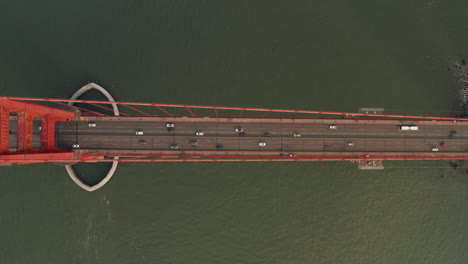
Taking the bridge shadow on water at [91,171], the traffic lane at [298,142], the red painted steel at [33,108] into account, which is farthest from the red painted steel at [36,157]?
the bridge shadow on water at [91,171]

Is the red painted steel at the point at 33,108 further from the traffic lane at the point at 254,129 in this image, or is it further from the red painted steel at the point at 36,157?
the red painted steel at the point at 36,157

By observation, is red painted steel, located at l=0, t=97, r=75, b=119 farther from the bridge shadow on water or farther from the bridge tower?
the bridge shadow on water

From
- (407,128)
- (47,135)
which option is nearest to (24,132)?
(47,135)

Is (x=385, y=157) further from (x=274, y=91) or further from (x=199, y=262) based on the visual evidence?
(x=199, y=262)

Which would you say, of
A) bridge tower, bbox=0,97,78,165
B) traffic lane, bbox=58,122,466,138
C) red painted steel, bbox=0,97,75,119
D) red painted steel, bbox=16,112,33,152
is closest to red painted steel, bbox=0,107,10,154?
bridge tower, bbox=0,97,78,165

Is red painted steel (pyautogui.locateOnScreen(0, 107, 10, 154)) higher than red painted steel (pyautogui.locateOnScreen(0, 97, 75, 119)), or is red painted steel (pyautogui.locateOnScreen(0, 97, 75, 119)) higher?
red painted steel (pyautogui.locateOnScreen(0, 97, 75, 119))

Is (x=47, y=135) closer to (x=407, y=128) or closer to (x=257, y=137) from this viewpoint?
(x=257, y=137)

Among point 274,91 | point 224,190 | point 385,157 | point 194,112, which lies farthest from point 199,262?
point 385,157

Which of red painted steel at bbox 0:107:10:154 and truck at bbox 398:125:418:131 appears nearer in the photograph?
red painted steel at bbox 0:107:10:154
